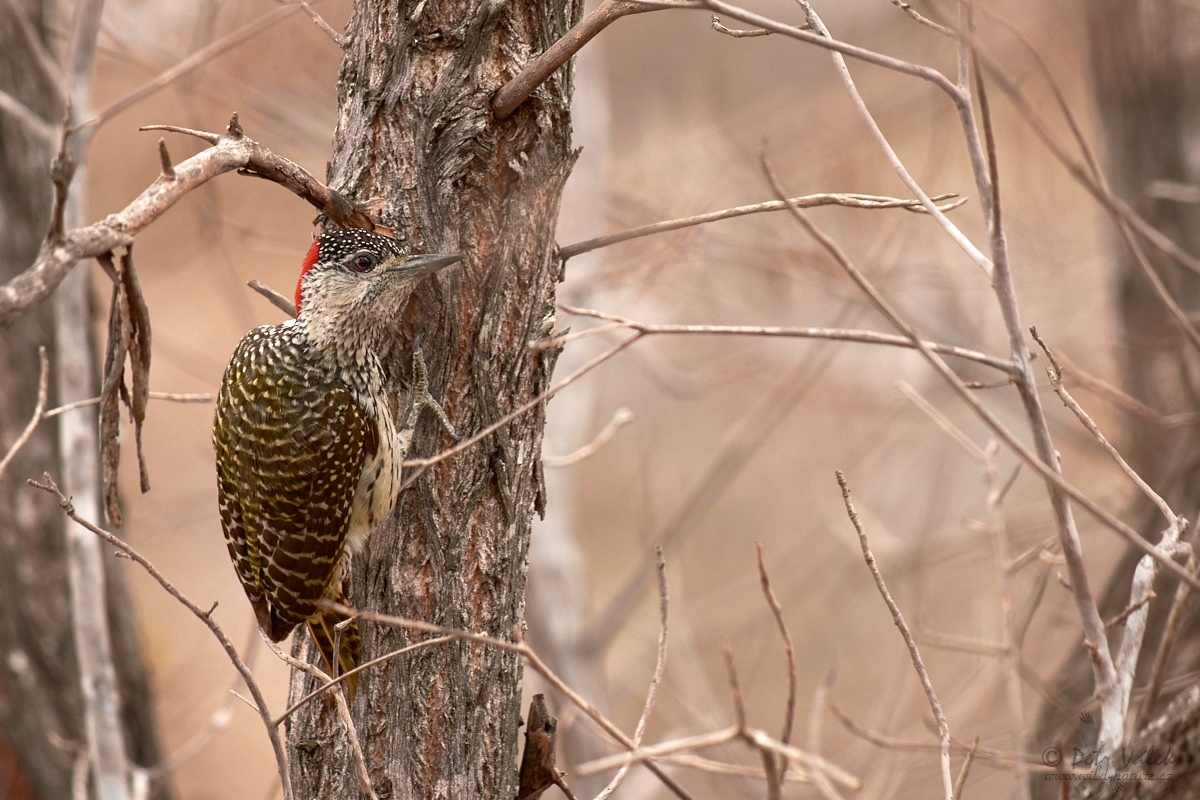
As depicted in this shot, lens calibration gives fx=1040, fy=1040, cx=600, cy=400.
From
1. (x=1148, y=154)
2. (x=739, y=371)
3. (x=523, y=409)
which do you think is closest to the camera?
(x=523, y=409)

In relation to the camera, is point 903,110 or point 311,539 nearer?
point 311,539

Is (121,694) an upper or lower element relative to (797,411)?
lower

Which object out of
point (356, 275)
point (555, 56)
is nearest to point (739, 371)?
point (356, 275)

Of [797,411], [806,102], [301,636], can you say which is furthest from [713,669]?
[301,636]

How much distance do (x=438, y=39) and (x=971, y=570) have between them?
30.8ft

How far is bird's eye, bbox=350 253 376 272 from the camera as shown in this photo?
9.30ft

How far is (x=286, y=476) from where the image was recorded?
323 centimetres

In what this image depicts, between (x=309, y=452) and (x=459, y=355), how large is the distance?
3.13ft

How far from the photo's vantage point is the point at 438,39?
2.49m

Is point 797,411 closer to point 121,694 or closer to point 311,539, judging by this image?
point 121,694

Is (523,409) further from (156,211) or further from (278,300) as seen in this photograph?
(278,300)

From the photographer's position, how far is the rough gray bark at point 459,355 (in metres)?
2.47

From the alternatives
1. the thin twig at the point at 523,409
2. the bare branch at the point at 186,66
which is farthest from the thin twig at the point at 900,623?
the bare branch at the point at 186,66

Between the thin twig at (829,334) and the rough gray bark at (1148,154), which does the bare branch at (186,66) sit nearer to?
the thin twig at (829,334)
